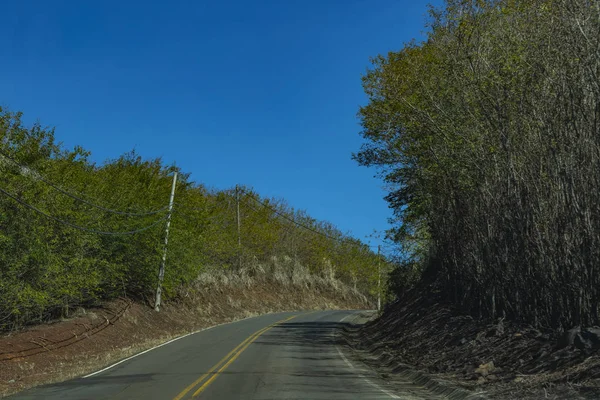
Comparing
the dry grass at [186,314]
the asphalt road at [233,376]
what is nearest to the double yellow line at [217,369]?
the asphalt road at [233,376]

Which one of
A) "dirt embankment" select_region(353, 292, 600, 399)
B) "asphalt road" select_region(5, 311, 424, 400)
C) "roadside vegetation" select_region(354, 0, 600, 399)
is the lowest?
"asphalt road" select_region(5, 311, 424, 400)

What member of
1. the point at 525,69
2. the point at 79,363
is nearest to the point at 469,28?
the point at 525,69

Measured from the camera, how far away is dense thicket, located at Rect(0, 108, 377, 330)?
19.2 metres

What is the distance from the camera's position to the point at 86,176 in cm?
2666

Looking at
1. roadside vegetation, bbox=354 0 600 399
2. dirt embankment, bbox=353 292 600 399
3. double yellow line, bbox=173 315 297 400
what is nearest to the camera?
dirt embankment, bbox=353 292 600 399

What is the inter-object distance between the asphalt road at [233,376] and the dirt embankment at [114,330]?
5.97ft

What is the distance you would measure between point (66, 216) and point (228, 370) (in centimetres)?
1086

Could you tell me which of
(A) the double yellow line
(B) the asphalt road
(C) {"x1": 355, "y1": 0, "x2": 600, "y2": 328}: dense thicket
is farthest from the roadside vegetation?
(A) the double yellow line

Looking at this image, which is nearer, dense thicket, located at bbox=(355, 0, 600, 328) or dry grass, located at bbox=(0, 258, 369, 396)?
dense thicket, located at bbox=(355, 0, 600, 328)

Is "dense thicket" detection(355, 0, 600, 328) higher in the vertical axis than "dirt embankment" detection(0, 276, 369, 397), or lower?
higher

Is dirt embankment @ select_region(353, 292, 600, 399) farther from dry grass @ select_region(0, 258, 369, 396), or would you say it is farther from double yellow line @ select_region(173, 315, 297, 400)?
dry grass @ select_region(0, 258, 369, 396)

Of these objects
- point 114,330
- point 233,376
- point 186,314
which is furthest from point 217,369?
point 186,314

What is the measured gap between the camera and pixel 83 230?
75.8ft

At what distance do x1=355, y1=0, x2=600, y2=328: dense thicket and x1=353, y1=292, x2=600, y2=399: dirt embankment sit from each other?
0.74 meters
